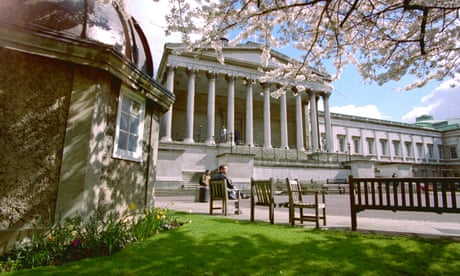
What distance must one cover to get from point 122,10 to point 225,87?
94.6 ft

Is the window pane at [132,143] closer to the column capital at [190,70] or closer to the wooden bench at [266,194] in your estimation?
the wooden bench at [266,194]

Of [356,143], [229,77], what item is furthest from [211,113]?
[356,143]

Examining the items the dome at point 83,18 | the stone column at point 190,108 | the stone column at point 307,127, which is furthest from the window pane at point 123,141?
the stone column at point 307,127

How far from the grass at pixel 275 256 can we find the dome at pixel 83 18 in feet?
11.3

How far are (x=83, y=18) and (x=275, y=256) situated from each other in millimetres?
5039

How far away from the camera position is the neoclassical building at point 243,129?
22934 mm

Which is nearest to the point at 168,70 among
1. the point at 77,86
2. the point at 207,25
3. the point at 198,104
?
the point at 198,104

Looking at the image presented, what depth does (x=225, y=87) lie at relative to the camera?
33688mm

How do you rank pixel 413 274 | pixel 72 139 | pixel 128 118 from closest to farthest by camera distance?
pixel 413 274 → pixel 72 139 → pixel 128 118

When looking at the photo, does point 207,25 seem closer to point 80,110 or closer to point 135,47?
point 135,47

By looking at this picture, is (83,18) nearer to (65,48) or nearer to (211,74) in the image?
(65,48)

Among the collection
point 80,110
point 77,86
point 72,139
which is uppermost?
point 77,86

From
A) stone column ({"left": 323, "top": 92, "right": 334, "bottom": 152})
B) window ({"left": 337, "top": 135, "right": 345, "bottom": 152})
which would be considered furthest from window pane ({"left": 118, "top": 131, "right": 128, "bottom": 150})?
window ({"left": 337, "top": 135, "right": 345, "bottom": 152})

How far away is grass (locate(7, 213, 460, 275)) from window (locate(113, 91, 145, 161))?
65.9 inches
